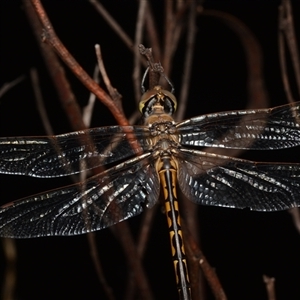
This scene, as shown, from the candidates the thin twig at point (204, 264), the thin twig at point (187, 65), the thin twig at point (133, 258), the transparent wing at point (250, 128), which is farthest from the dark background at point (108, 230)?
the thin twig at point (204, 264)

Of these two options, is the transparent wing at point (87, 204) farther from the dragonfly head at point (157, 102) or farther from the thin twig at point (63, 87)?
the thin twig at point (63, 87)

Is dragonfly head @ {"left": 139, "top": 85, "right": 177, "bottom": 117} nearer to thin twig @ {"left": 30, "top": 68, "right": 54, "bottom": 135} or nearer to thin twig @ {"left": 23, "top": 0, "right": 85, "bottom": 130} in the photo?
thin twig @ {"left": 23, "top": 0, "right": 85, "bottom": 130}

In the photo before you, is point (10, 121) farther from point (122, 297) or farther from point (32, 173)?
point (32, 173)

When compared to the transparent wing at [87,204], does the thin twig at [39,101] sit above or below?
above

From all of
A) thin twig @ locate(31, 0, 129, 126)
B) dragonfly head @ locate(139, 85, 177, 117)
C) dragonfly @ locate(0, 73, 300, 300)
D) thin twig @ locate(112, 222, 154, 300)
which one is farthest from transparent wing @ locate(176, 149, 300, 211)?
thin twig @ locate(112, 222, 154, 300)

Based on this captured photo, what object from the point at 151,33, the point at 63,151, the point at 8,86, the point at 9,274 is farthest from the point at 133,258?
the point at 151,33

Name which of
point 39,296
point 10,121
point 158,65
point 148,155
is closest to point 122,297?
point 39,296
